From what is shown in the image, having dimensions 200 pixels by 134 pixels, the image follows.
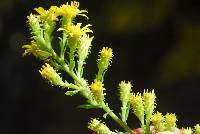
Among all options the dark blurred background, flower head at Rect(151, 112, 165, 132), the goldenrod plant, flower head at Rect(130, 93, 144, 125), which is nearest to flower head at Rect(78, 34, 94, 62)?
the goldenrod plant

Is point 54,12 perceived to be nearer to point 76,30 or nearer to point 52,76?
point 76,30

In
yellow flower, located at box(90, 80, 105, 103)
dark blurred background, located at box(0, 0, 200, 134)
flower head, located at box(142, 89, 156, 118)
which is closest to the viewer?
yellow flower, located at box(90, 80, 105, 103)

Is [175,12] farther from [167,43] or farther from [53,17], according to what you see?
[53,17]

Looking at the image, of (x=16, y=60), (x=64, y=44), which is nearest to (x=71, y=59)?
(x=64, y=44)

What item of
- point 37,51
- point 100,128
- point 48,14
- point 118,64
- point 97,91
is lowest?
point 100,128

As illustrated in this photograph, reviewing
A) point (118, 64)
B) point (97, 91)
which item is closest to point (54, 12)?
point (97, 91)

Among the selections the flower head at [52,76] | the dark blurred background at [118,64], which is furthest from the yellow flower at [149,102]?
the dark blurred background at [118,64]

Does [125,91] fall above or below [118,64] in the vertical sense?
below

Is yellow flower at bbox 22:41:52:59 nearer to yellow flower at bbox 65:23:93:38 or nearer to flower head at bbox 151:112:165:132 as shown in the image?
yellow flower at bbox 65:23:93:38

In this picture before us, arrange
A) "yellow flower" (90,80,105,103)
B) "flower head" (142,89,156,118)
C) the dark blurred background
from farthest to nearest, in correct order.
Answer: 1. the dark blurred background
2. "flower head" (142,89,156,118)
3. "yellow flower" (90,80,105,103)
